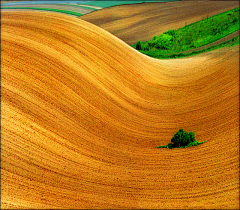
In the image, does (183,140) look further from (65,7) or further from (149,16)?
(65,7)

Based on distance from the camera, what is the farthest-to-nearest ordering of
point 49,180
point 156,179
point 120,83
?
1. point 120,83
2. point 156,179
3. point 49,180

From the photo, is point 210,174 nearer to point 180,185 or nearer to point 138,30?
point 180,185

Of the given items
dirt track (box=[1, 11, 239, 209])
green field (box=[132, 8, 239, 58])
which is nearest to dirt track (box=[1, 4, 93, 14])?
green field (box=[132, 8, 239, 58])

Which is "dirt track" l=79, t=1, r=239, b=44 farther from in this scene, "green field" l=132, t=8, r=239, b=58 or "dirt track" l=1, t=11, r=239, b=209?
"dirt track" l=1, t=11, r=239, b=209

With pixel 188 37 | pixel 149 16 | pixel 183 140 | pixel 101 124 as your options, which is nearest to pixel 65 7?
pixel 149 16

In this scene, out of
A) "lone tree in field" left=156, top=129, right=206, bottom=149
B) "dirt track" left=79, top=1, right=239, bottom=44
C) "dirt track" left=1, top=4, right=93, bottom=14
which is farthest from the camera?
"dirt track" left=1, top=4, right=93, bottom=14

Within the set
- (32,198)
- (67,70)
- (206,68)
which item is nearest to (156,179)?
(32,198)
